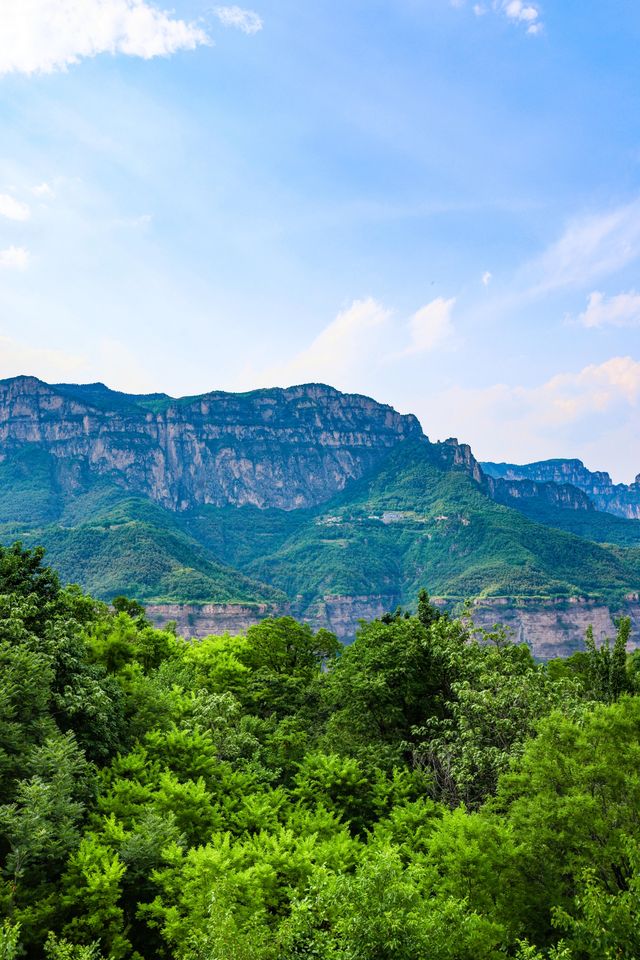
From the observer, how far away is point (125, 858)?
20531 mm

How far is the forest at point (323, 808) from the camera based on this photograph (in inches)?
593

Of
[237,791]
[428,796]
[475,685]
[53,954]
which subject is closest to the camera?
[53,954]

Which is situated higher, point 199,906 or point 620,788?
point 620,788

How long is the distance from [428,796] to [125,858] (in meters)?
13.9

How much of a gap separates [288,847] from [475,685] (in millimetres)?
14070

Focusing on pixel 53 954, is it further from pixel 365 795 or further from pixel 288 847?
pixel 365 795

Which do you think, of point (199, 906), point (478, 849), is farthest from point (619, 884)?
point (199, 906)

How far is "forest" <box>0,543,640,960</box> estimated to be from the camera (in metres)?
15.1

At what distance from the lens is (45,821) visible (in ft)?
64.1

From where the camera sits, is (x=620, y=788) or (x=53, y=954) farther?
(x=620, y=788)

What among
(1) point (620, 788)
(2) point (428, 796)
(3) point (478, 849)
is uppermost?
(1) point (620, 788)

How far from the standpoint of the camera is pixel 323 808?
25750 mm

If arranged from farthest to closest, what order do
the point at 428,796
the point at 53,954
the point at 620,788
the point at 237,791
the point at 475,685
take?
1. the point at 475,685
2. the point at 428,796
3. the point at 237,791
4. the point at 620,788
5. the point at 53,954

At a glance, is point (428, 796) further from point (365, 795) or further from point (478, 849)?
point (478, 849)
